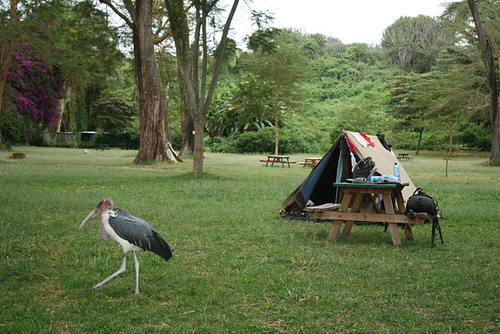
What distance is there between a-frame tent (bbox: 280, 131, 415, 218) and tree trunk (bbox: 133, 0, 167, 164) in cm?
1251

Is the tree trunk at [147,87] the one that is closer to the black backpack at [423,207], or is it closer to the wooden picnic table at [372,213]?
the wooden picnic table at [372,213]

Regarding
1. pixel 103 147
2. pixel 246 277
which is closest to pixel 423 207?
pixel 246 277

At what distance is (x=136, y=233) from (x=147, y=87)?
16.1 meters

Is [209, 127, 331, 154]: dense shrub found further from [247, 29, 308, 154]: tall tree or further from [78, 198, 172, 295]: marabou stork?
[78, 198, 172, 295]: marabou stork

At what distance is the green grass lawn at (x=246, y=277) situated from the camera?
3.56 metres

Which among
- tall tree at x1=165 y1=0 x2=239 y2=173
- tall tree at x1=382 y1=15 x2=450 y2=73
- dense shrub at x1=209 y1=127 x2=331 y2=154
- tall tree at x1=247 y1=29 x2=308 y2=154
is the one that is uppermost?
tall tree at x1=382 y1=15 x2=450 y2=73

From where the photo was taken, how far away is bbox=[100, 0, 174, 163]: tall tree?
1850cm

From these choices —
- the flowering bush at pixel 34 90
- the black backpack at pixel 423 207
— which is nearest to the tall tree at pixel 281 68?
the flowering bush at pixel 34 90

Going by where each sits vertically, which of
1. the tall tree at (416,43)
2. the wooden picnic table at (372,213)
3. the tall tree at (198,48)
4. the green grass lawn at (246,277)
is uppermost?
the tall tree at (416,43)

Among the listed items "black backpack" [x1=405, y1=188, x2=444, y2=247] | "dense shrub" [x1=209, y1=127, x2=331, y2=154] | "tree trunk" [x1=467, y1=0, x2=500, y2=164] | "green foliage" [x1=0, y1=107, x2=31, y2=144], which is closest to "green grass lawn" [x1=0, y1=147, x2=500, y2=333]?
"black backpack" [x1=405, y1=188, x2=444, y2=247]

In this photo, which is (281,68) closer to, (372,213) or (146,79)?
(146,79)

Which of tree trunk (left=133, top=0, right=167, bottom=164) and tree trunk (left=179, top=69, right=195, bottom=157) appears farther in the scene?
tree trunk (left=179, top=69, right=195, bottom=157)

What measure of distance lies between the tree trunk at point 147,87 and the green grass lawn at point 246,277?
11.1 metres

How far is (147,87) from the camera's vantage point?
750 inches
